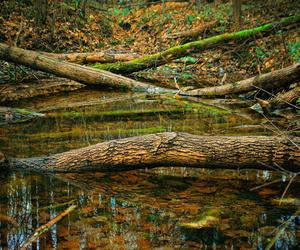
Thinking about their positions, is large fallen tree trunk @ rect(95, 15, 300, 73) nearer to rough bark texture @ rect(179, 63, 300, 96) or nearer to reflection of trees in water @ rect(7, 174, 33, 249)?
rough bark texture @ rect(179, 63, 300, 96)

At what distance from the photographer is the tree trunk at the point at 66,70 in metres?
10.1

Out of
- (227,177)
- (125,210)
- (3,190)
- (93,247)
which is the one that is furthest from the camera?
(227,177)

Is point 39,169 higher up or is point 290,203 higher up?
point 39,169

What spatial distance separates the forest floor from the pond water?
6.46 metres

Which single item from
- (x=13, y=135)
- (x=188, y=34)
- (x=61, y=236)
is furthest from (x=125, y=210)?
Result: (x=188, y=34)

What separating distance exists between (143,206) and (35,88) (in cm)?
773

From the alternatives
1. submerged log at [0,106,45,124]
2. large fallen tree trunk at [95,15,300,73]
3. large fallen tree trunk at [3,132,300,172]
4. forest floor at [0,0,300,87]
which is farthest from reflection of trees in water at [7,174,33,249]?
forest floor at [0,0,300,87]

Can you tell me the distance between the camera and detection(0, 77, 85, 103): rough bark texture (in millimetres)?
9704

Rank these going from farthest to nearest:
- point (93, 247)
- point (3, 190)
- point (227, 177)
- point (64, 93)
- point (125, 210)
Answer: point (64, 93) → point (227, 177) → point (3, 190) → point (125, 210) → point (93, 247)

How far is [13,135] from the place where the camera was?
20.8ft

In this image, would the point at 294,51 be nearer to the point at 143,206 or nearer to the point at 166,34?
the point at 143,206

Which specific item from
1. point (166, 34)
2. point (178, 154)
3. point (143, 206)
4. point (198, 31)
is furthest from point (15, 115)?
point (166, 34)

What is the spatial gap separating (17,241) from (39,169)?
5.42ft

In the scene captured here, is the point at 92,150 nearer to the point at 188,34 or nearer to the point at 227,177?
the point at 227,177
